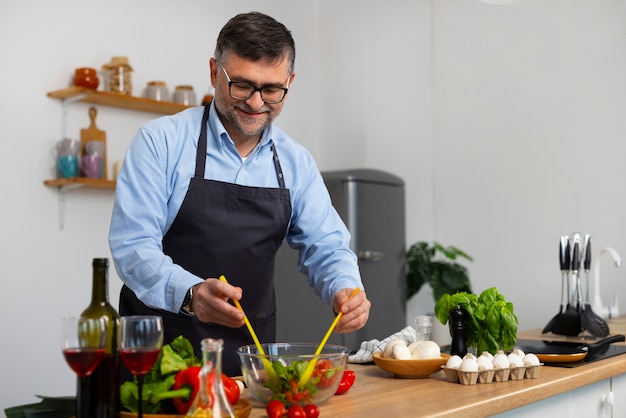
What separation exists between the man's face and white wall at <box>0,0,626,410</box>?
2.17 m

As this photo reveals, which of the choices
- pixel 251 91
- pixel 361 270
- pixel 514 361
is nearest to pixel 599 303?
pixel 361 270

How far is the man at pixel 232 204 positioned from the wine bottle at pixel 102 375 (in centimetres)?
49

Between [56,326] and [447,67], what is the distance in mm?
2882

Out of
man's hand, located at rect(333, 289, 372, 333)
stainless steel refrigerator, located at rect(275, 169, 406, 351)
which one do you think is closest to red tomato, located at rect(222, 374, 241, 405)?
man's hand, located at rect(333, 289, 372, 333)

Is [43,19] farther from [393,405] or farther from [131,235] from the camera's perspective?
[393,405]

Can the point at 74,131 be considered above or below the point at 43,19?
below

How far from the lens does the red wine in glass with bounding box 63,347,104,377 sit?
1.22 m

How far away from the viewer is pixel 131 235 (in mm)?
1984

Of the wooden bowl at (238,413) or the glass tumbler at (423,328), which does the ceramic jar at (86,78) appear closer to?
the glass tumbler at (423,328)

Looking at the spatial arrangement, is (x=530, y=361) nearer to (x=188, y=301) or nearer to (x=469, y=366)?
(x=469, y=366)

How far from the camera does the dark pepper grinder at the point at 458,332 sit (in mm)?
2043

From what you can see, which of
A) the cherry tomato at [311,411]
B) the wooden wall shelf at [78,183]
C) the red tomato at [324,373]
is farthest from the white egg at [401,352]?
the wooden wall shelf at [78,183]

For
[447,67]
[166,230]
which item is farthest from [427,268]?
[166,230]

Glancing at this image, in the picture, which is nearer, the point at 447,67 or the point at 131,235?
the point at 131,235
